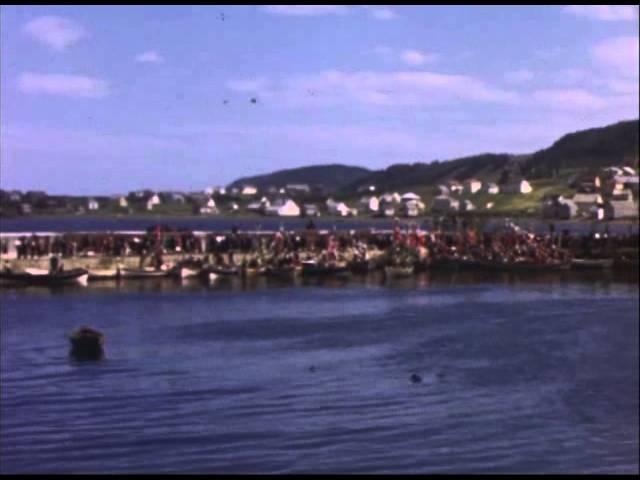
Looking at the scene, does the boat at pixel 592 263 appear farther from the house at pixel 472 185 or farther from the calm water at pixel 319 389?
the calm water at pixel 319 389

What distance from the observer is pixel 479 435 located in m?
10.3

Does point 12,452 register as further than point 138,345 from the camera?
No

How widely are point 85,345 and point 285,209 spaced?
137ft

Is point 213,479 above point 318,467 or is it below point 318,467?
above

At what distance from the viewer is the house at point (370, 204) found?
57.1m

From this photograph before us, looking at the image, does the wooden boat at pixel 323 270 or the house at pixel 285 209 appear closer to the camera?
the wooden boat at pixel 323 270

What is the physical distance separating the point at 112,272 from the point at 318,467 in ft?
68.8

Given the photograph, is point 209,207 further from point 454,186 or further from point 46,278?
point 46,278

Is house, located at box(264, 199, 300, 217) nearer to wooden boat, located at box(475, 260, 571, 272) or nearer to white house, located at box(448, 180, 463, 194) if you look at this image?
white house, located at box(448, 180, 463, 194)

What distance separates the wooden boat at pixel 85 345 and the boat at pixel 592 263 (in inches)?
918

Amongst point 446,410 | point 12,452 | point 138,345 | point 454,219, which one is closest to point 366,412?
point 446,410

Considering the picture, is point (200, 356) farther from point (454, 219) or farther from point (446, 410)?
point (454, 219)

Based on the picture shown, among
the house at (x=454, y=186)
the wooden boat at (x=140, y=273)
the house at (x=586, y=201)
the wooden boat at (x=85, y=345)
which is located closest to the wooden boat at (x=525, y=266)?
the house at (x=586, y=201)

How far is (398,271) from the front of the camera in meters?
33.3
